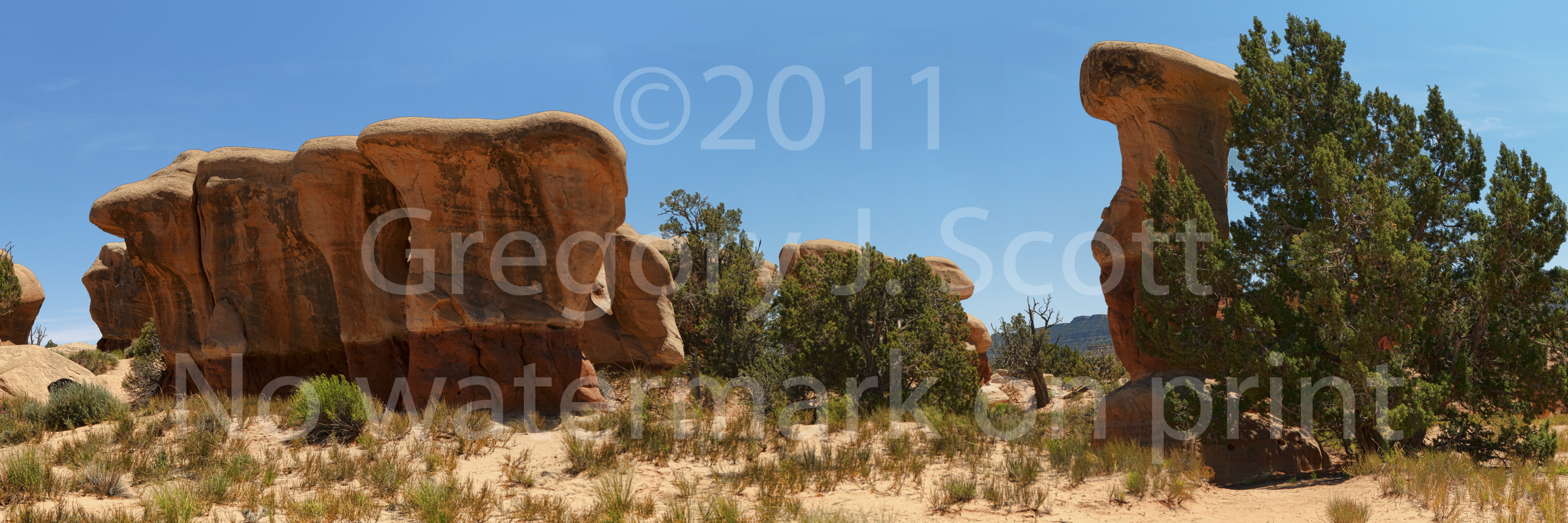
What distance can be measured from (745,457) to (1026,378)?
1659 cm

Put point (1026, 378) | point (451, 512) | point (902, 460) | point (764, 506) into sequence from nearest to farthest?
point (451, 512), point (764, 506), point (902, 460), point (1026, 378)

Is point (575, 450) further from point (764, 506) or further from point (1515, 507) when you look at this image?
point (1515, 507)

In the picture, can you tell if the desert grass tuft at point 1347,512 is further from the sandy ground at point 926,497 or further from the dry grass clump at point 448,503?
the dry grass clump at point 448,503

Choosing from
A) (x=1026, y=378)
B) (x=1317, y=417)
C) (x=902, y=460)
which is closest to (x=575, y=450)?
(x=902, y=460)

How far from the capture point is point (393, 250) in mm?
16734

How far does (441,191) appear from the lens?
1437cm

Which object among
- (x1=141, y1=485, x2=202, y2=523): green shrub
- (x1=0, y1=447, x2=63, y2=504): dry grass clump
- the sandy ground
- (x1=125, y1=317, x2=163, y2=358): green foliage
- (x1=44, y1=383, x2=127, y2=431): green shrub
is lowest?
the sandy ground

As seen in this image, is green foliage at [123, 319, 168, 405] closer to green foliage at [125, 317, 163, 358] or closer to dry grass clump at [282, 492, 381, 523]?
green foliage at [125, 317, 163, 358]

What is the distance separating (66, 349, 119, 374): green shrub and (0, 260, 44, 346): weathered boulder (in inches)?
280

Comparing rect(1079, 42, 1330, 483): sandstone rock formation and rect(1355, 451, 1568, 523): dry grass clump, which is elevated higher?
rect(1079, 42, 1330, 483): sandstone rock formation

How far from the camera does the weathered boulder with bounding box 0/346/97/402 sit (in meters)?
16.4

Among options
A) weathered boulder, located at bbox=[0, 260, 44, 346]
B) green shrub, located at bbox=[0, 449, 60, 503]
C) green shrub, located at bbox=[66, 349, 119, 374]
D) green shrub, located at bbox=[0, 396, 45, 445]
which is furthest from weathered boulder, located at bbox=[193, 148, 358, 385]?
weathered boulder, located at bbox=[0, 260, 44, 346]

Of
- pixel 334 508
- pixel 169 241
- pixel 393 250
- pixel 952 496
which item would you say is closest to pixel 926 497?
pixel 952 496

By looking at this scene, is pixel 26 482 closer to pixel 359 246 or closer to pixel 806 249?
pixel 359 246
